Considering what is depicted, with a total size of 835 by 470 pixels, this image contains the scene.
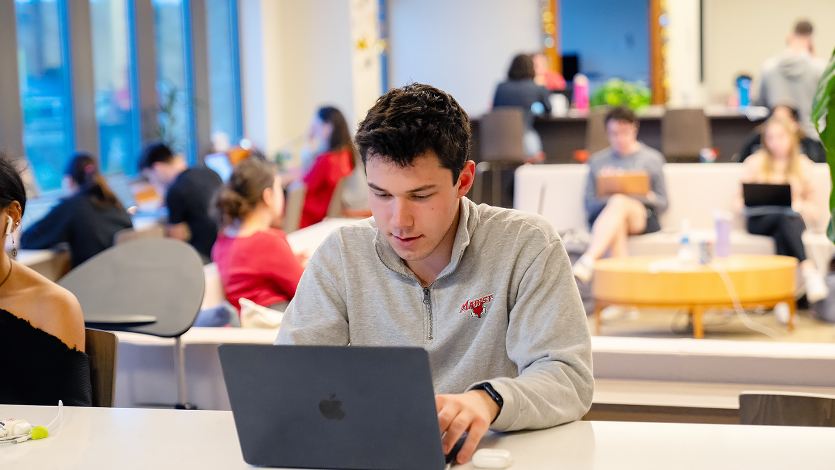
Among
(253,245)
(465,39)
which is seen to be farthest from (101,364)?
(465,39)

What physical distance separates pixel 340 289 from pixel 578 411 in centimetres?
46

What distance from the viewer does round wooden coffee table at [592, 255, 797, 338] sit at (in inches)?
159

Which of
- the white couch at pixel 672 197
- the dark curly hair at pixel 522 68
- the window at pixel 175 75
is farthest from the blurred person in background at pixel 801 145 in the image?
the window at pixel 175 75

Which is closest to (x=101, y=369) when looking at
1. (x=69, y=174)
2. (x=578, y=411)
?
(x=578, y=411)

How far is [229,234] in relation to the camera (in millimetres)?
3051

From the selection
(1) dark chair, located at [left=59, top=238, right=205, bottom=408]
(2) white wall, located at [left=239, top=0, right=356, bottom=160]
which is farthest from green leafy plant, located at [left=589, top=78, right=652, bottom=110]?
(1) dark chair, located at [left=59, top=238, right=205, bottom=408]

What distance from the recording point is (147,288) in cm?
232

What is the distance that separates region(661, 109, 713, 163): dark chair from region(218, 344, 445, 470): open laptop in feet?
21.8

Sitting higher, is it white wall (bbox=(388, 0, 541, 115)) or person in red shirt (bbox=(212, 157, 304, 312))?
white wall (bbox=(388, 0, 541, 115))

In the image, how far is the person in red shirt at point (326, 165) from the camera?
18.8 ft

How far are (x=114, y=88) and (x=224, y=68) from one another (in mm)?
1920

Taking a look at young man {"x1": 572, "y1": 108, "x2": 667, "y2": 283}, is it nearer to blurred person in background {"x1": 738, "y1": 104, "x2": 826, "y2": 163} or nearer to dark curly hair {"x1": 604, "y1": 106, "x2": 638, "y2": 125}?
dark curly hair {"x1": 604, "y1": 106, "x2": 638, "y2": 125}

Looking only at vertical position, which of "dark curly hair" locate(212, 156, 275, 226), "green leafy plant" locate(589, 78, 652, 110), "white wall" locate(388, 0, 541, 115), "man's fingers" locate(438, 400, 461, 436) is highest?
"white wall" locate(388, 0, 541, 115)

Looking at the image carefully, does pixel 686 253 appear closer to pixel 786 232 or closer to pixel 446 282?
pixel 786 232
